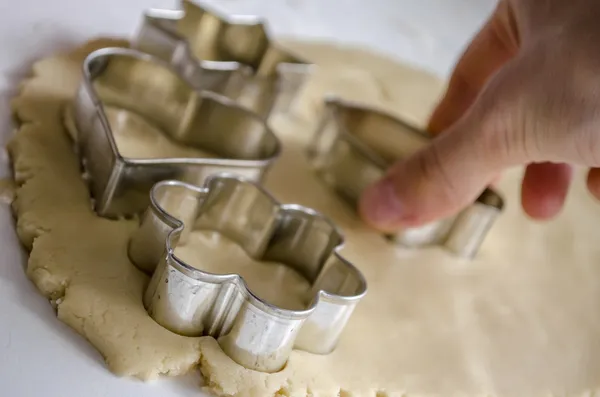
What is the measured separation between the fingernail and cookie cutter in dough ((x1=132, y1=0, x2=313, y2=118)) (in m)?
0.26

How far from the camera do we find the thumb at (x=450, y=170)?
929 mm

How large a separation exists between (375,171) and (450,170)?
176 mm

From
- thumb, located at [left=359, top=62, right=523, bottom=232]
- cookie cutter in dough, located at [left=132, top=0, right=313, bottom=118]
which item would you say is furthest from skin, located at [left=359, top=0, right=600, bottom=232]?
cookie cutter in dough, located at [left=132, top=0, right=313, bottom=118]

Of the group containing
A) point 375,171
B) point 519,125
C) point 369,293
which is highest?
point 519,125

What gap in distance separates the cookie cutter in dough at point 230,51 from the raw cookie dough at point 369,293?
2.8 inches

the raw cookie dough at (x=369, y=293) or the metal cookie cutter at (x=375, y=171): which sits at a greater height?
the metal cookie cutter at (x=375, y=171)

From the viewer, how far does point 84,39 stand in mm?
1297

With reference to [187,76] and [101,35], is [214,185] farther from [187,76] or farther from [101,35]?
[101,35]

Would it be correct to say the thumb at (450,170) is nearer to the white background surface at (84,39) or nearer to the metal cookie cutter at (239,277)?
the metal cookie cutter at (239,277)

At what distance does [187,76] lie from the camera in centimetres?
121

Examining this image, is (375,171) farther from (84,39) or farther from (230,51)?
(84,39)

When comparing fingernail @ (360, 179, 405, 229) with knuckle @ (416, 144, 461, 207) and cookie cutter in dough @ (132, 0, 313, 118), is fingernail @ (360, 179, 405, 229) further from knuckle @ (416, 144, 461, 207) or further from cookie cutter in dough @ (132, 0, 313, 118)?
cookie cutter in dough @ (132, 0, 313, 118)

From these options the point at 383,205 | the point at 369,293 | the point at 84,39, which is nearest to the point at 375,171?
the point at 383,205

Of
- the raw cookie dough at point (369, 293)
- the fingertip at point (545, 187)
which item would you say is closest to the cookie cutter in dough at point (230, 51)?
the raw cookie dough at point (369, 293)
